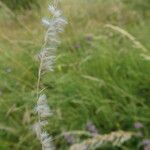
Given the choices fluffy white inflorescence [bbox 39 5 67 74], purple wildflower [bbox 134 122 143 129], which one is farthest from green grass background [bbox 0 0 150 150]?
fluffy white inflorescence [bbox 39 5 67 74]

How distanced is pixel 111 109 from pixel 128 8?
8.74 feet

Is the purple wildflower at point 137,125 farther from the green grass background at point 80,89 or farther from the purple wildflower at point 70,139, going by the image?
the purple wildflower at point 70,139

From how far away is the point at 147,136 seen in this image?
248 cm

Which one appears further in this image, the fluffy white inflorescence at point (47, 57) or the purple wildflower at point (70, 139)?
the purple wildflower at point (70, 139)

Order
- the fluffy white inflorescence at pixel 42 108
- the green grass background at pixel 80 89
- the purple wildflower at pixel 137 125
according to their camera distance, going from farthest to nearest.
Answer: the green grass background at pixel 80 89, the purple wildflower at pixel 137 125, the fluffy white inflorescence at pixel 42 108

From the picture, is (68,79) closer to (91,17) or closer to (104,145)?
(104,145)

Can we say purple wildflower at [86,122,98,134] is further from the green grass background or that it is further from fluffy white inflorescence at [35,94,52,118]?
fluffy white inflorescence at [35,94,52,118]

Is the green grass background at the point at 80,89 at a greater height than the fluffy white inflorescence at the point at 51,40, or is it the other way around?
the green grass background at the point at 80,89

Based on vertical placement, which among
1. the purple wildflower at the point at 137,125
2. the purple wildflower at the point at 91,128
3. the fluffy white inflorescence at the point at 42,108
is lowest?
the fluffy white inflorescence at the point at 42,108

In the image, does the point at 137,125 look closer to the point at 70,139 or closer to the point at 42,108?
the point at 70,139

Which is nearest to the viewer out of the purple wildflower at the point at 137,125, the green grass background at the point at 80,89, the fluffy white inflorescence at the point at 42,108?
the fluffy white inflorescence at the point at 42,108

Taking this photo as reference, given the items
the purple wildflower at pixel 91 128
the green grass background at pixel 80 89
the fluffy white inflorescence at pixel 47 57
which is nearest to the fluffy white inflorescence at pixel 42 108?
the fluffy white inflorescence at pixel 47 57

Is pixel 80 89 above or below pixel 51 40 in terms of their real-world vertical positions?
above

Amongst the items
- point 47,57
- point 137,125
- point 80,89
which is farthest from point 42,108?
point 80,89
